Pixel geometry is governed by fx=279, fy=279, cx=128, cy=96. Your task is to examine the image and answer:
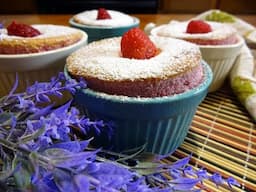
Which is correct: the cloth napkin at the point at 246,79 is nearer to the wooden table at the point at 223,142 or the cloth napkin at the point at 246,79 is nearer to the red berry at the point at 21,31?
the wooden table at the point at 223,142

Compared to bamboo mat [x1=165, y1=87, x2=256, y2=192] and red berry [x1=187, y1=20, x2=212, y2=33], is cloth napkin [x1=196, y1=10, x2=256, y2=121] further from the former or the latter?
red berry [x1=187, y1=20, x2=212, y2=33]

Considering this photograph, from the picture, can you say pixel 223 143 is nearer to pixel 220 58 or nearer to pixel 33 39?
pixel 220 58

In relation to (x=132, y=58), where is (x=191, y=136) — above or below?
below

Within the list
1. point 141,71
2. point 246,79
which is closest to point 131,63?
point 141,71

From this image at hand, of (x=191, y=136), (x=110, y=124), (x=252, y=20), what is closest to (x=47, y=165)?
(x=110, y=124)

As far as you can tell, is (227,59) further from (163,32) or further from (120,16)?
(120,16)

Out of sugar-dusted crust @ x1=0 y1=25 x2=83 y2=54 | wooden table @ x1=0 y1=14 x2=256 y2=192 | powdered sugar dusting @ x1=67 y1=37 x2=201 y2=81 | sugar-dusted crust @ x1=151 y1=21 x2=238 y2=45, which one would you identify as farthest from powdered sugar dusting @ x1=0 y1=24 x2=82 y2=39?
wooden table @ x1=0 y1=14 x2=256 y2=192
